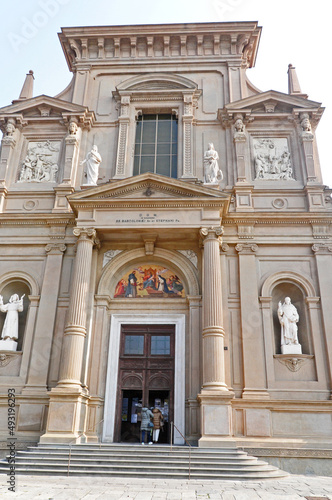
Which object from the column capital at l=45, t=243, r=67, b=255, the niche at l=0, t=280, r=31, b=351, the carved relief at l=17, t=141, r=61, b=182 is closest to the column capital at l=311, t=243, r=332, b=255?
the column capital at l=45, t=243, r=67, b=255

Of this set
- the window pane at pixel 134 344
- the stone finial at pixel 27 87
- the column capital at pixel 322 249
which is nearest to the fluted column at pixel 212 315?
the window pane at pixel 134 344

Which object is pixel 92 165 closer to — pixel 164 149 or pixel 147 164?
pixel 147 164

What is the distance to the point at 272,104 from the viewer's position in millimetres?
19328

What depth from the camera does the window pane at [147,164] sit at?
19312mm

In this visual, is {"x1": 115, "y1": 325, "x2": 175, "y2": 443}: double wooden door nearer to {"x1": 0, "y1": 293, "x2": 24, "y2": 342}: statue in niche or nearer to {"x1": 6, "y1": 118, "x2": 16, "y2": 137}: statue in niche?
{"x1": 0, "y1": 293, "x2": 24, "y2": 342}: statue in niche

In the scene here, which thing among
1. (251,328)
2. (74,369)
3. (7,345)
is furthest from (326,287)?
(7,345)

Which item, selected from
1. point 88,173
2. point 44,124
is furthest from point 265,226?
point 44,124

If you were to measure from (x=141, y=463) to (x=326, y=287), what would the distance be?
348 inches

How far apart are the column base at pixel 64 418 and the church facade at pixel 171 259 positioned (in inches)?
1.8

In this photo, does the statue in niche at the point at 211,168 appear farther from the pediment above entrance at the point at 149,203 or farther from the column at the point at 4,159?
the column at the point at 4,159

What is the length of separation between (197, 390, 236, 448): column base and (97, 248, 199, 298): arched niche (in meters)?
4.22

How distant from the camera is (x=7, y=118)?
1983 centimetres

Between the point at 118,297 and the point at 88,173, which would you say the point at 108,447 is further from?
the point at 88,173

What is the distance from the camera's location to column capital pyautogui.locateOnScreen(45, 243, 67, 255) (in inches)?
670
